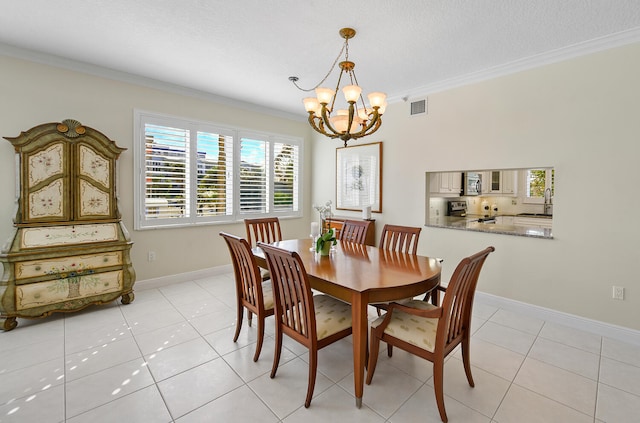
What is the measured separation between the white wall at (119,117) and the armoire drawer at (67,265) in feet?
1.86

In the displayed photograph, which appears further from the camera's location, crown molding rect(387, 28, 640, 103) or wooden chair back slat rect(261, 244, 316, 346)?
crown molding rect(387, 28, 640, 103)

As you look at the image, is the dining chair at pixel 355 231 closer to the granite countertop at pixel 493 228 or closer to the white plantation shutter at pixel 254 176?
the granite countertop at pixel 493 228

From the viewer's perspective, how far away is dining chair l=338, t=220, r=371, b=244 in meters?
3.35

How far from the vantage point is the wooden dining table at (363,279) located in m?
1.78

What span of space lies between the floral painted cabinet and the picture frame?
3178 mm

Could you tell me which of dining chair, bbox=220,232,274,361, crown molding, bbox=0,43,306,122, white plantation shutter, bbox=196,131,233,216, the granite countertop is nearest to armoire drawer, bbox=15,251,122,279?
white plantation shutter, bbox=196,131,233,216

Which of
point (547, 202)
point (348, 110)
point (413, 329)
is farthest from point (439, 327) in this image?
point (547, 202)

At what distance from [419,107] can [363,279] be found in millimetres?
2980

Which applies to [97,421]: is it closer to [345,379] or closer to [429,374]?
[345,379]

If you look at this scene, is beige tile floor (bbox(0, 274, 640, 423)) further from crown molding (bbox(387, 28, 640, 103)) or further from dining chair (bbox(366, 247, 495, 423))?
crown molding (bbox(387, 28, 640, 103))

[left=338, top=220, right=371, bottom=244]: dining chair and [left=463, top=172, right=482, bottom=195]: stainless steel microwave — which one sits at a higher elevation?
[left=463, top=172, right=482, bottom=195]: stainless steel microwave

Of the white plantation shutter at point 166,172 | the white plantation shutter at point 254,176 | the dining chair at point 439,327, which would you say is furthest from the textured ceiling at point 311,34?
the dining chair at point 439,327

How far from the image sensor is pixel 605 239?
2777mm

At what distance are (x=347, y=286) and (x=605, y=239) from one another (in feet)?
8.80
